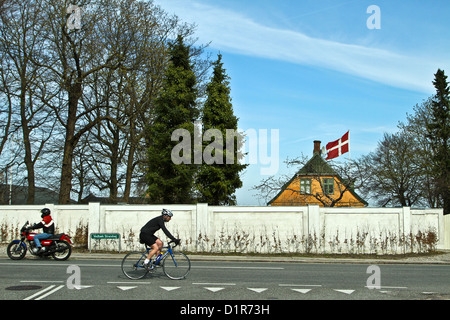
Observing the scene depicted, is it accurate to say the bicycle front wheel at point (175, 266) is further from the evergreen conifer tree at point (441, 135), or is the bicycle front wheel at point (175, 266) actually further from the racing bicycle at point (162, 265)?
the evergreen conifer tree at point (441, 135)

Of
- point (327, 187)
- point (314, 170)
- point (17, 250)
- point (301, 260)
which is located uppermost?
point (314, 170)

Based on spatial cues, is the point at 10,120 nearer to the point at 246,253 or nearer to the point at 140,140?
the point at 140,140

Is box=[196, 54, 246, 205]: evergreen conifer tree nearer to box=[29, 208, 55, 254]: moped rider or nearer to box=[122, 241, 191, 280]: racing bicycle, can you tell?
box=[29, 208, 55, 254]: moped rider

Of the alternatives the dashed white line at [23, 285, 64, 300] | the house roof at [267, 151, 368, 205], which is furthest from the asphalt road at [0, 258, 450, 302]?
the house roof at [267, 151, 368, 205]

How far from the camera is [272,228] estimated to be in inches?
960

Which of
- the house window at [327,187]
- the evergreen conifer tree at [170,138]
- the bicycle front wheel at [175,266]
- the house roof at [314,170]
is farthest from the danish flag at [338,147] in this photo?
the bicycle front wheel at [175,266]

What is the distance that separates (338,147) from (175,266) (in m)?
25.8

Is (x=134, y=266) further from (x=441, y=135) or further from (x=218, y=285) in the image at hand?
(x=441, y=135)

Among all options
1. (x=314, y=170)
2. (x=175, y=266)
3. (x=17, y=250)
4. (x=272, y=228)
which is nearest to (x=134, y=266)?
(x=175, y=266)

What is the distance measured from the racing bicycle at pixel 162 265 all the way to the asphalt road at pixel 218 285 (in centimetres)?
22

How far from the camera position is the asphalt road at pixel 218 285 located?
10398 mm

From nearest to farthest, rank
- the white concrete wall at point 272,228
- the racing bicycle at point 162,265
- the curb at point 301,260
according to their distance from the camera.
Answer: the racing bicycle at point 162,265 < the curb at point 301,260 < the white concrete wall at point 272,228

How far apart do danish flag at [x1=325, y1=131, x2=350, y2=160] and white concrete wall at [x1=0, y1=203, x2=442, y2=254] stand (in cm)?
1221

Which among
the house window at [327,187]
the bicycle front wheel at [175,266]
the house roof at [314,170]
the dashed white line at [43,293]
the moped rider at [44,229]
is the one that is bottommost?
the dashed white line at [43,293]
